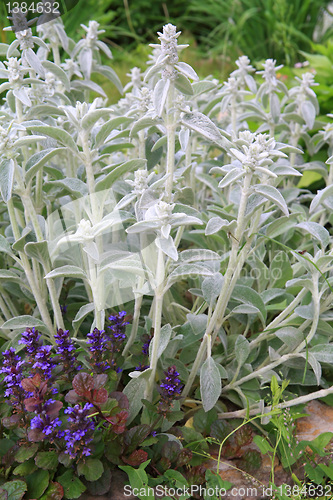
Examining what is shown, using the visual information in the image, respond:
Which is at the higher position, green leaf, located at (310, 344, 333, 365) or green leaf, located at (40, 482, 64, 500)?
green leaf, located at (310, 344, 333, 365)

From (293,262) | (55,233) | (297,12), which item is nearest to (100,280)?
(55,233)

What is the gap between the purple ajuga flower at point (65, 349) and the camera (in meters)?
1.25

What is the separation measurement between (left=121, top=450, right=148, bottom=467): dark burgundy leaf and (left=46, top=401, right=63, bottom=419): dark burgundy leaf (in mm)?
206

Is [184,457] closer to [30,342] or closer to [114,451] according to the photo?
[114,451]

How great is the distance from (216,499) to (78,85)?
57.7 inches

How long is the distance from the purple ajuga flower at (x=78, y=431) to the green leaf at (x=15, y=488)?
0.13 meters

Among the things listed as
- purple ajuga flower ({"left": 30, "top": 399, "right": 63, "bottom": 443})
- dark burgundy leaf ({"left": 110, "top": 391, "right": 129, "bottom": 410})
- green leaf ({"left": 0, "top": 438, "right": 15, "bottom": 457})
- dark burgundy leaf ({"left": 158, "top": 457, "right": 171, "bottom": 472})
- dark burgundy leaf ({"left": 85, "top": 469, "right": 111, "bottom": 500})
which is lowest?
dark burgundy leaf ({"left": 158, "top": 457, "right": 171, "bottom": 472})

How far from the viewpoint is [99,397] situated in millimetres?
1150

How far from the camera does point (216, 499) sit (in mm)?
1180

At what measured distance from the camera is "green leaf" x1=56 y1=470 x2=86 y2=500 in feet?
3.69

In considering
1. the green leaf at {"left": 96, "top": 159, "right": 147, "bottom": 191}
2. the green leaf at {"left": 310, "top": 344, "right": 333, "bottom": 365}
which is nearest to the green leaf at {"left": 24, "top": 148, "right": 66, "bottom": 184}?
the green leaf at {"left": 96, "top": 159, "right": 147, "bottom": 191}

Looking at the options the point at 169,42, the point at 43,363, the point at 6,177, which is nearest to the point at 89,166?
the point at 6,177

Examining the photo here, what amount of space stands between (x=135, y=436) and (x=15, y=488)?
0.99 feet

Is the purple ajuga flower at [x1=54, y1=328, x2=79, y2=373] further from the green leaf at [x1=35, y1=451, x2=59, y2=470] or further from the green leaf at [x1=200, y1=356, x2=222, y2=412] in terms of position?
the green leaf at [x1=200, y1=356, x2=222, y2=412]
